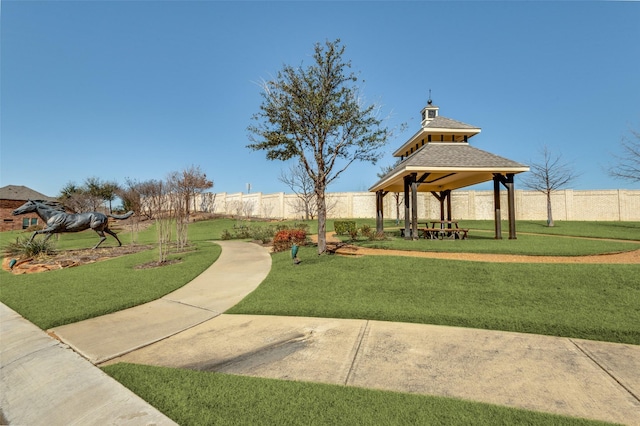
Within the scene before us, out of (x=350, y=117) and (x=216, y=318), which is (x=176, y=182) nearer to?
(x=350, y=117)

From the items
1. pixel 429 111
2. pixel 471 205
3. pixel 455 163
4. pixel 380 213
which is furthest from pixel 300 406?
pixel 471 205

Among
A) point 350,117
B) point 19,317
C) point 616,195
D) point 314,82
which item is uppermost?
point 314,82

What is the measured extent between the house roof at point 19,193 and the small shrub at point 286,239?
4923 cm

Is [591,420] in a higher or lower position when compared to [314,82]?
lower

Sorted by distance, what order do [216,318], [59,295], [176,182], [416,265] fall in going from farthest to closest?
[176,182] → [416,265] → [59,295] → [216,318]

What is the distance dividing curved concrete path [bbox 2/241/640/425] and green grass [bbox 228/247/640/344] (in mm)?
315

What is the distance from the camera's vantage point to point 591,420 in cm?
225

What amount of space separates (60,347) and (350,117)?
9.35m

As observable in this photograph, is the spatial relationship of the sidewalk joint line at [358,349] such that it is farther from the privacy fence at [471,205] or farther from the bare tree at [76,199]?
the bare tree at [76,199]

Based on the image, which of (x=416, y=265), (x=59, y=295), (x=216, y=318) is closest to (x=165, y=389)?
(x=216, y=318)

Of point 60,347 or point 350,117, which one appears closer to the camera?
point 60,347

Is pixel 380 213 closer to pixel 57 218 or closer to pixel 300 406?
pixel 300 406

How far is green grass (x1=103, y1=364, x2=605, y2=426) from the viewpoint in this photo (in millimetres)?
2303

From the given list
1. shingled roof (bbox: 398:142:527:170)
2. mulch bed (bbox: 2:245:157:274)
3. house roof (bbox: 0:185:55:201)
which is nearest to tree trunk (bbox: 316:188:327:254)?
shingled roof (bbox: 398:142:527:170)
